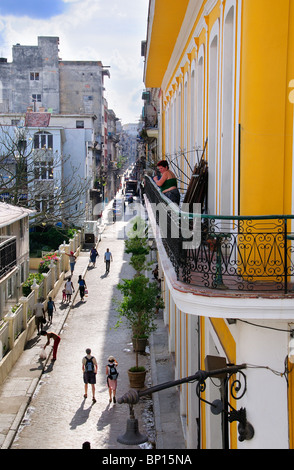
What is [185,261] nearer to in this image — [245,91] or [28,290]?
[245,91]

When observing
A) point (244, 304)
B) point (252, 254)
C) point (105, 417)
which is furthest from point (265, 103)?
point (105, 417)

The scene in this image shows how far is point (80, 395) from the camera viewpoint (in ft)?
55.0

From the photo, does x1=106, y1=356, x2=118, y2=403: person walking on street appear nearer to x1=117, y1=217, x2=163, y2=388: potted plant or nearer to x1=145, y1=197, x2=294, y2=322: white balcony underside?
x1=117, y1=217, x2=163, y2=388: potted plant

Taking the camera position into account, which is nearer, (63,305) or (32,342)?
(32,342)

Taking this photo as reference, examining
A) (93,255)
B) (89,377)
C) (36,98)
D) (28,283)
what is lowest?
(89,377)

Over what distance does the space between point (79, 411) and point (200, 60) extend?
942 cm

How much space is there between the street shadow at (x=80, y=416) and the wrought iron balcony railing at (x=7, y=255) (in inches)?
333

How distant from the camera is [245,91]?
5.83 metres

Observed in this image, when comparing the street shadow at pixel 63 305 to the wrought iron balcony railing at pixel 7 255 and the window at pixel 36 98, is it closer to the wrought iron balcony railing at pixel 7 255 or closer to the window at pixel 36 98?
the wrought iron balcony railing at pixel 7 255

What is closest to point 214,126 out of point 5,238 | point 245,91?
point 245,91

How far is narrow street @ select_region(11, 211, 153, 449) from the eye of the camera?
1401cm

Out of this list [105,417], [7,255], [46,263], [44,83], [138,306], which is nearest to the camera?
[105,417]

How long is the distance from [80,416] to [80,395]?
1468 mm

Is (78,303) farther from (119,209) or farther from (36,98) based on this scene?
(119,209)
